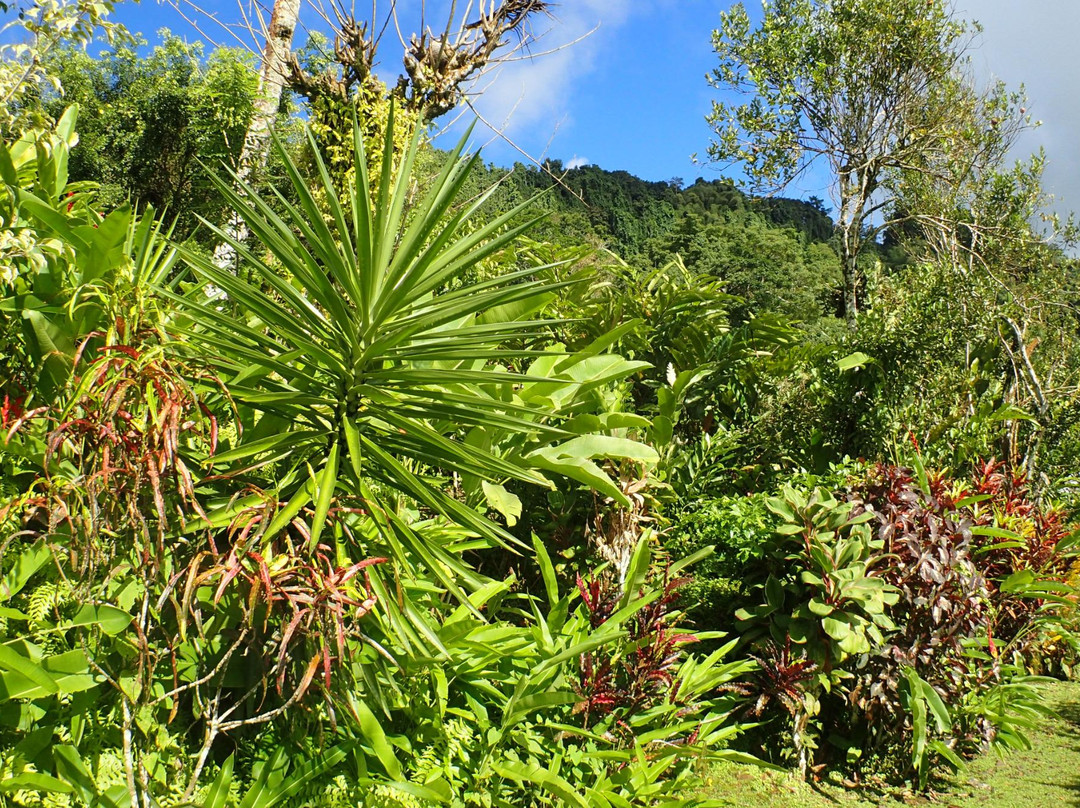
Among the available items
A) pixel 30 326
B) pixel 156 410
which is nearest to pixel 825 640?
pixel 156 410

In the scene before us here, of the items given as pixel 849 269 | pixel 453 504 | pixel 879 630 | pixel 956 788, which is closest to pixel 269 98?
pixel 453 504

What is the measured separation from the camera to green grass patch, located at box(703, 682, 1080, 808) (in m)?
3.23

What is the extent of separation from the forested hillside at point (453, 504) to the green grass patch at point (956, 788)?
0.26 feet

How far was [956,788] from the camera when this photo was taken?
3.53 meters

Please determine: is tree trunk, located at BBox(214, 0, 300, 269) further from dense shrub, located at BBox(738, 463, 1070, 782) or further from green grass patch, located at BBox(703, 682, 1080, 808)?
green grass patch, located at BBox(703, 682, 1080, 808)

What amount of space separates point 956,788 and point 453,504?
10.6ft

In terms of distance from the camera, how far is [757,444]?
16.1 feet

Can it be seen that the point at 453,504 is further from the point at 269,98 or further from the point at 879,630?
the point at 269,98

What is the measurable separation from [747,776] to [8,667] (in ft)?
9.87

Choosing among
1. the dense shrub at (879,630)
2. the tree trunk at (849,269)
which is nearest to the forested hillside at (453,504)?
the dense shrub at (879,630)

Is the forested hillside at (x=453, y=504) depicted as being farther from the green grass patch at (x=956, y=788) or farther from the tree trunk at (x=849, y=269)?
the tree trunk at (x=849, y=269)

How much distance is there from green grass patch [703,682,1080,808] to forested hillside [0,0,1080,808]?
79 mm

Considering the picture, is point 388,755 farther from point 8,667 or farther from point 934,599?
point 934,599

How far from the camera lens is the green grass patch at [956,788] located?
3233 millimetres
